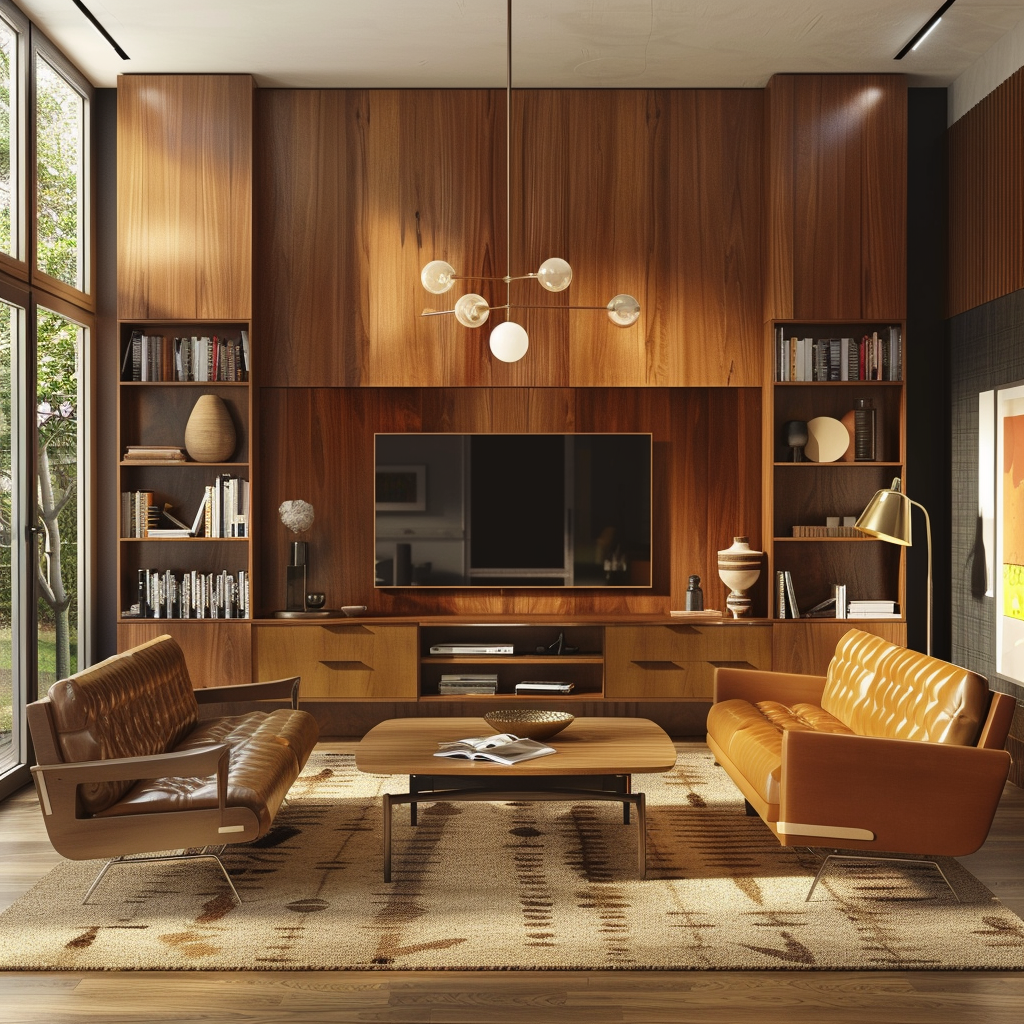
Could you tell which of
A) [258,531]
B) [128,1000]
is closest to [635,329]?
[258,531]

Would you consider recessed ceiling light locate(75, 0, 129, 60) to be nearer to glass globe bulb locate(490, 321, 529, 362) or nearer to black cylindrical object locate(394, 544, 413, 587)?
glass globe bulb locate(490, 321, 529, 362)

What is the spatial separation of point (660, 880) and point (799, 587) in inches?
105

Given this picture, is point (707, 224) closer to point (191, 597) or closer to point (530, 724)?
point (530, 724)

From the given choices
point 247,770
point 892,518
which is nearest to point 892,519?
point 892,518

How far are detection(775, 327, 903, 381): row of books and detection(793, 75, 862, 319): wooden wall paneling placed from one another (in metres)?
0.16

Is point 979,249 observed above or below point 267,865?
above

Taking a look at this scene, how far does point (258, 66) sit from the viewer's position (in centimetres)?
545

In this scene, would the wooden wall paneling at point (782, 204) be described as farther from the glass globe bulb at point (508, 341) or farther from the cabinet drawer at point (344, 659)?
the cabinet drawer at point (344, 659)

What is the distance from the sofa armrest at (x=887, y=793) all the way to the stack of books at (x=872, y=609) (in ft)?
7.56

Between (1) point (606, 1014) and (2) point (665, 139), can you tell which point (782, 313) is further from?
(1) point (606, 1014)

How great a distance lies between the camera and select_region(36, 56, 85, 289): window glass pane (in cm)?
511

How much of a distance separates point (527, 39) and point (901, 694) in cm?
348

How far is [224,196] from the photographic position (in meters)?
5.57

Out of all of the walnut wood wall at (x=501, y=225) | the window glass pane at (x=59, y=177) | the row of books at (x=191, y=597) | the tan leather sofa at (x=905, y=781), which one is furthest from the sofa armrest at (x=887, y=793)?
the window glass pane at (x=59, y=177)
